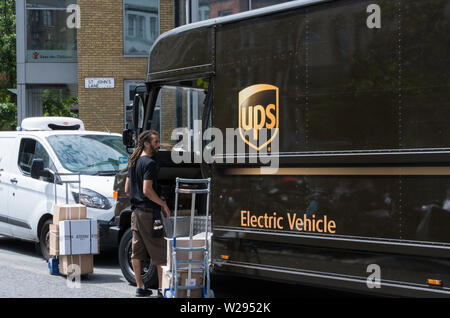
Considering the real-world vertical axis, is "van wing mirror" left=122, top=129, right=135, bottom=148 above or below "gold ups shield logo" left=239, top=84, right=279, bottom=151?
below

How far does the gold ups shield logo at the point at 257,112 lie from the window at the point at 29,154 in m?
4.58

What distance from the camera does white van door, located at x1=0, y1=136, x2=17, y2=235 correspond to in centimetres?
1134

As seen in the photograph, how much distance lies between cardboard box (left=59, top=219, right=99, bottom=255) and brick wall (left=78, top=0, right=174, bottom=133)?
1294 cm

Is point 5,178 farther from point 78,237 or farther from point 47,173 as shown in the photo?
point 78,237

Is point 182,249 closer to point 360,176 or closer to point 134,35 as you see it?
point 360,176

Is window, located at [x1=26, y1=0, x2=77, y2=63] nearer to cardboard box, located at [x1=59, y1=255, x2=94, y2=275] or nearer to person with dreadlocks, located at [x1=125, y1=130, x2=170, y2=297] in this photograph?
cardboard box, located at [x1=59, y1=255, x2=94, y2=275]

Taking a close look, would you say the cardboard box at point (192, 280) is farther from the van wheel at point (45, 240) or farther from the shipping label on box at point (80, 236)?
the van wheel at point (45, 240)

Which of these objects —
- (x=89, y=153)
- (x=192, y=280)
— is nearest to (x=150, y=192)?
(x=192, y=280)

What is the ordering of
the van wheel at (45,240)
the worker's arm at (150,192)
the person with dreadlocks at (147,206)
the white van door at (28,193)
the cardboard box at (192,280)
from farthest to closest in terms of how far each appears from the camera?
1. the white van door at (28,193)
2. the van wheel at (45,240)
3. the person with dreadlocks at (147,206)
4. the worker's arm at (150,192)
5. the cardboard box at (192,280)

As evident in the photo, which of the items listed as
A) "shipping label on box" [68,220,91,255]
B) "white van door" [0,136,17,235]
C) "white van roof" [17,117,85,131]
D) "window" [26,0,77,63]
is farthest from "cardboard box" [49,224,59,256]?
"window" [26,0,77,63]

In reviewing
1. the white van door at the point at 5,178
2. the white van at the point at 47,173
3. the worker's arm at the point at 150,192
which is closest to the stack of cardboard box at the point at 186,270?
the worker's arm at the point at 150,192

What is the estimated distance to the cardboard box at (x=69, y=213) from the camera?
8875mm

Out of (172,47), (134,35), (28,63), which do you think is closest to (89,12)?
(134,35)

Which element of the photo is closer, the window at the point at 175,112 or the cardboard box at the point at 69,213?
the window at the point at 175,112
